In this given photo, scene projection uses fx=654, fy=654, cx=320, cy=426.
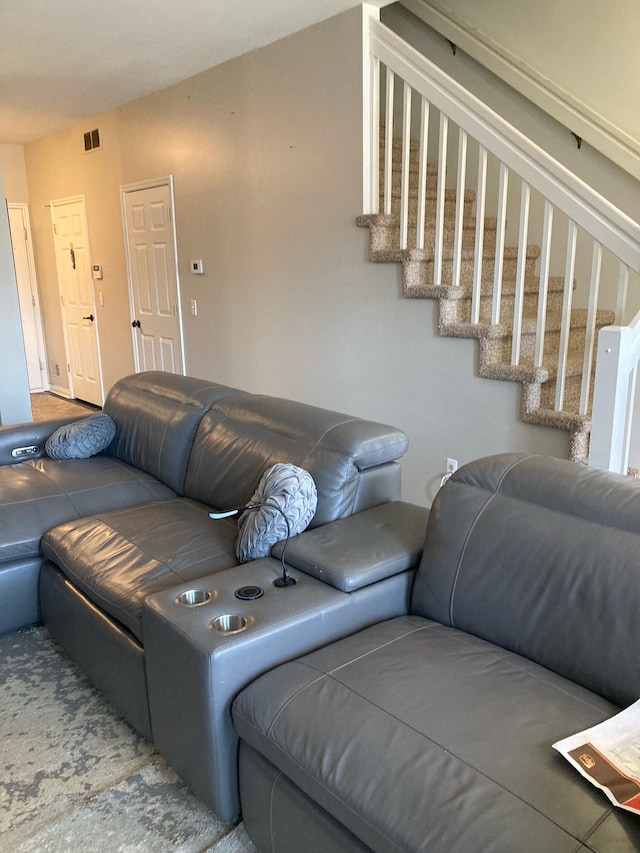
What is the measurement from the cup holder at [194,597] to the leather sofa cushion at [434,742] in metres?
0.29

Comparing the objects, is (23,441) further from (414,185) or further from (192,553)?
(414,185)

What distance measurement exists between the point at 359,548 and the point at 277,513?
0.27m

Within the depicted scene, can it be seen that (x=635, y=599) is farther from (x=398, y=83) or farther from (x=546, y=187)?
(x=398, y=83)

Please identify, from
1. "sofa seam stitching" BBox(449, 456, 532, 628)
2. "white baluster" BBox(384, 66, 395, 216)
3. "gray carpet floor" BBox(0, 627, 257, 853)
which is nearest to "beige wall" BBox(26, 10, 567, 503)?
"white baluster" BBox(384, 66, 395, 216)

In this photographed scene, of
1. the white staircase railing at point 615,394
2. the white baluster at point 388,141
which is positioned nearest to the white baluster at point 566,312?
the white staircase railing at point 615,394

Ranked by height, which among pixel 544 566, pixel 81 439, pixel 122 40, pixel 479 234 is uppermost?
pixel 122 40

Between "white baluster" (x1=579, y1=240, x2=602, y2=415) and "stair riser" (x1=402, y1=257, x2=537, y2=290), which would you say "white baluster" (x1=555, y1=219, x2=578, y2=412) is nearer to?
"white baluster" (x1=579, y1=240, x2=602, y2=415)

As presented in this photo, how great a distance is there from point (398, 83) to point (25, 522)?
148 inches

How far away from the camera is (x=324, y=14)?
3496 millimetres

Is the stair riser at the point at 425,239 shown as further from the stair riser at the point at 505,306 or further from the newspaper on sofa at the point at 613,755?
the newspaper on sofa at the point at 613,755

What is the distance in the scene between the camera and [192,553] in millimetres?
2143

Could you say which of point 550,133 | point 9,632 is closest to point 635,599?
point 9,632

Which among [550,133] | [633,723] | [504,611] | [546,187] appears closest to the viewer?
[633,723]

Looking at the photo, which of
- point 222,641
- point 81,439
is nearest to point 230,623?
point 222,641
